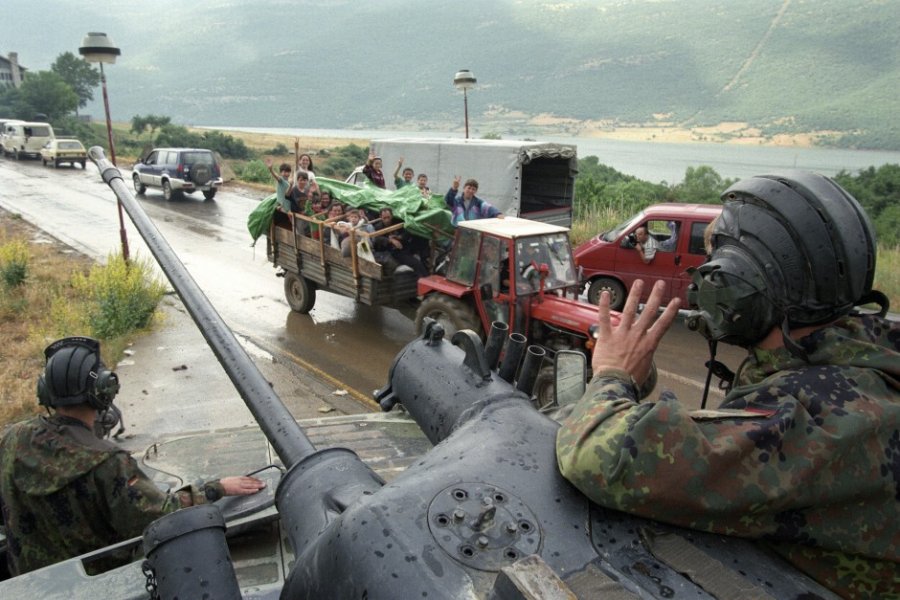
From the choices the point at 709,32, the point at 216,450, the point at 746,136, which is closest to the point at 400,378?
the point at 216,450

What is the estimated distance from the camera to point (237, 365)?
3225 millimetres

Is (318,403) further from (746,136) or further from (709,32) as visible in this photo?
(709,32)

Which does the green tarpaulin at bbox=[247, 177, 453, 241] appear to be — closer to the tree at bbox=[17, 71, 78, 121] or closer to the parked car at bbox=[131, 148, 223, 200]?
the parked car at bbox=[131, 148, 223, 200]

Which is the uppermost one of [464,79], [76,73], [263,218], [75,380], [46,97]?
[76,73]

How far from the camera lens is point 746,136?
257 ft

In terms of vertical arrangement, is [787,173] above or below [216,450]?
above

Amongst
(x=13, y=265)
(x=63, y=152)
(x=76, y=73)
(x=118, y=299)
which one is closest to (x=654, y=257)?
(x=118, y=299)

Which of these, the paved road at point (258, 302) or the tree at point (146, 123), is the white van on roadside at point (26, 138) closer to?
the paved road at point (258, 302)

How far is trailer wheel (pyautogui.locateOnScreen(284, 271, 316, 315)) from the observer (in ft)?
37.7

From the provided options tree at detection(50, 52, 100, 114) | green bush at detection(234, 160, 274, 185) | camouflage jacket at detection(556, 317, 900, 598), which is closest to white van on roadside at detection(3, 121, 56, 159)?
green bush at detection(234, 160, 274, 185)

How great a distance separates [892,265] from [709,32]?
451 feet

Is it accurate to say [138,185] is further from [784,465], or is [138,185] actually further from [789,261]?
[784,465]

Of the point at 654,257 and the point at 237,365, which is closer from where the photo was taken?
the point at 237,365

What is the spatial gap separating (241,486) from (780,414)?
2.46 metres
